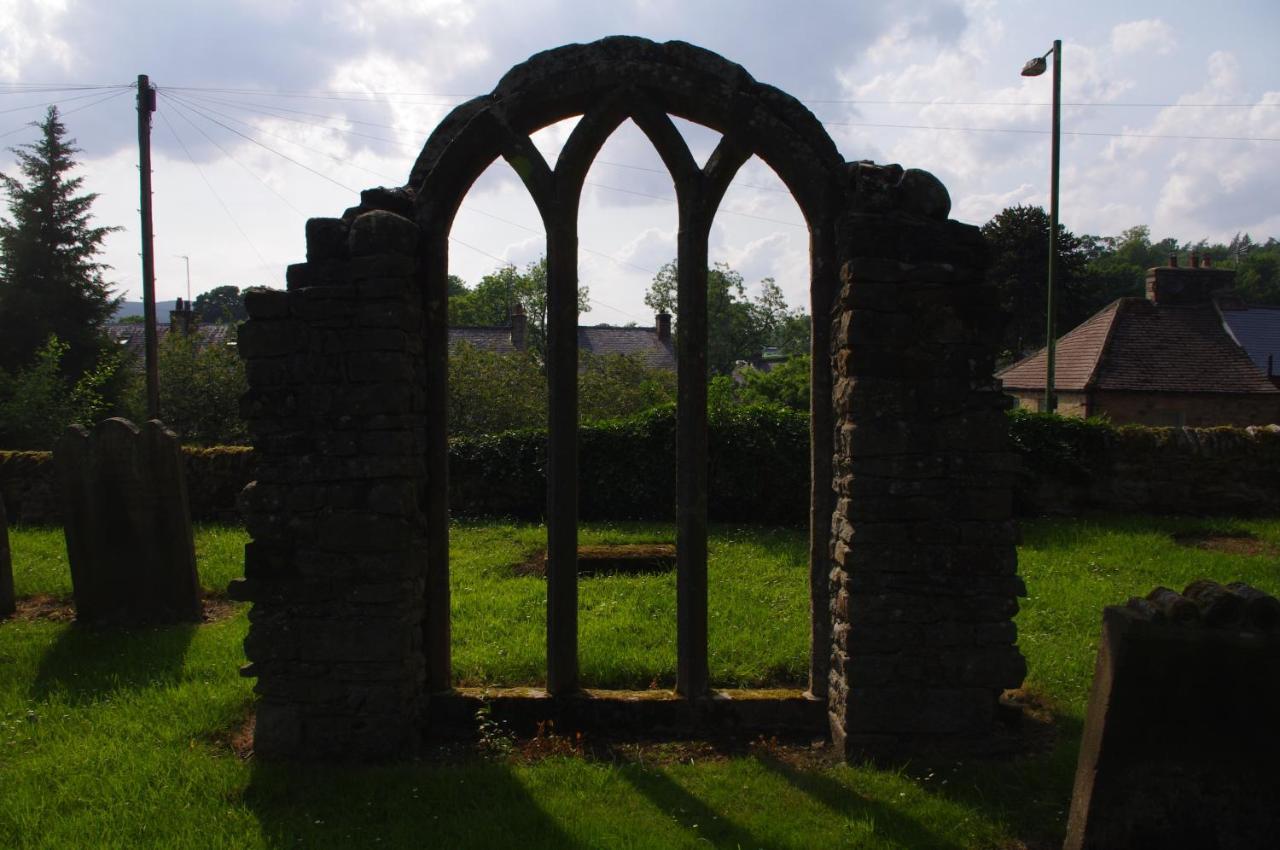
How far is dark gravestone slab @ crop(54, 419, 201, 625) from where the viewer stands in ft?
23.6

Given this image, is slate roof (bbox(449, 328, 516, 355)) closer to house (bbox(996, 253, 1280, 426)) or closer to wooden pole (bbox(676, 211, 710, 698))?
house (bbox(996, 253, 1280, 426))

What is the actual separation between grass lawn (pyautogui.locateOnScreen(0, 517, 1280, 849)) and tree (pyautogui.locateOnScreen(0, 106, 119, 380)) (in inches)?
691

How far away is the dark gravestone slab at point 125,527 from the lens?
23.6ft

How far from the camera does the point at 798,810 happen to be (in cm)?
399

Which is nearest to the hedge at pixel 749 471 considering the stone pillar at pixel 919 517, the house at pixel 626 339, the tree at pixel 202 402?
the tree at pixel 202 402

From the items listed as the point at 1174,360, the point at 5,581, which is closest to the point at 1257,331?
the point at 1174,360

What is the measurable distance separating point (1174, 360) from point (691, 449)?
21.1m

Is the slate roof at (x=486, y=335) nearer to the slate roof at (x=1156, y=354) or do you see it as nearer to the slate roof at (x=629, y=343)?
the slate roof at (x=629, y=343)

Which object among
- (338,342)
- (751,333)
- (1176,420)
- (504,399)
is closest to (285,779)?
(338,342)

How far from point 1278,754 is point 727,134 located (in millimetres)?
3820

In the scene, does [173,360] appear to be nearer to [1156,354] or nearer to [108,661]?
[108,661]

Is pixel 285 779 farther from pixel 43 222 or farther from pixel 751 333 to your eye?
pixel 751 333

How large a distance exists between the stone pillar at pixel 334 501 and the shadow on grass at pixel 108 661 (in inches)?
64.9

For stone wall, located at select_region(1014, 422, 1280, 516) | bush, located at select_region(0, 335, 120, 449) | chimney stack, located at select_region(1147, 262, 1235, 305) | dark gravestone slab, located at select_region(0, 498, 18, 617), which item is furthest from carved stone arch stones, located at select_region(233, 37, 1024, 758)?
chimney stack, located at select_region(1147, 262, 1235, 305)
